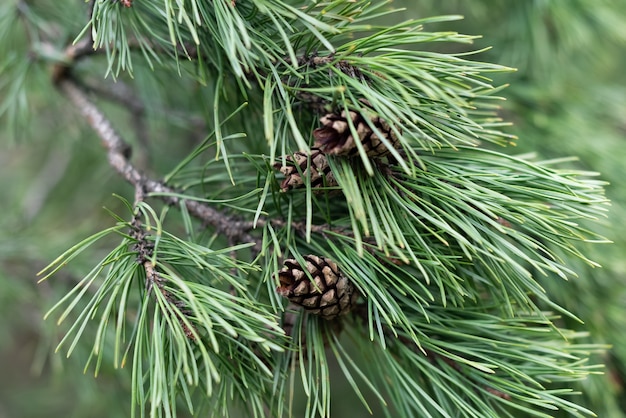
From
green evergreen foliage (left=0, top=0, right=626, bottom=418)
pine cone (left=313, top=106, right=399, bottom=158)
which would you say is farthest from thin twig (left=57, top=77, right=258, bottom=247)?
pine cone (left=313, top=106, right=399, bottom=158)

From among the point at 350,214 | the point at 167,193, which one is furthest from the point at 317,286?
the point at 167,193

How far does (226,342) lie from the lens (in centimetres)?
44

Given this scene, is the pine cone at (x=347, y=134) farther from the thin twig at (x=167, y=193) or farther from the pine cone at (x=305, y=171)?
the thin twig at (x=167, y=193)

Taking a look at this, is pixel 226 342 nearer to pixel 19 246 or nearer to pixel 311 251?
pixel 311 251

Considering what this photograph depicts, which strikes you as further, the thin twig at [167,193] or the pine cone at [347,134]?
the thin twig at [167,193]

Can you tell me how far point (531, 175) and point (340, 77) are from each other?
179 millimetres

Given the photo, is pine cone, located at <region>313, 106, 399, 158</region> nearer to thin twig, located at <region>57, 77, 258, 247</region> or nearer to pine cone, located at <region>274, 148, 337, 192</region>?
pine cone, located at <region>274, 148, 337, 192</region>

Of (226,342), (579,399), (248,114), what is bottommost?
(579,399)

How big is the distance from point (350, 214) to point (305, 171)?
0.06 m

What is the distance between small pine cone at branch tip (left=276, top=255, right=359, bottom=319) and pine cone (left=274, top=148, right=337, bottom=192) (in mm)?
62

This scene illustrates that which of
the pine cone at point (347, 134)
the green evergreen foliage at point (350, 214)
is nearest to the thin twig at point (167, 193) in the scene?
the green evergreen foliage at point (350, 214)

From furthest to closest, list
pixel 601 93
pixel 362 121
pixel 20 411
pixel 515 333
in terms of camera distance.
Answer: pixel 20 411 < pixel 601 93 < pixel 515 333 < pixel 362 121

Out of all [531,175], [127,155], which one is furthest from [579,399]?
[127,155]

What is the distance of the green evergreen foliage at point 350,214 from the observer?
417 mm
